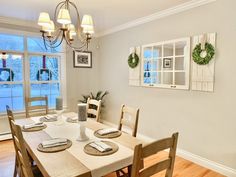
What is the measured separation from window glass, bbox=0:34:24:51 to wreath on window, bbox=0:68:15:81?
1.44 ft

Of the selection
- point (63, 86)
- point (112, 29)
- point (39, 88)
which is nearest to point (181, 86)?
point (112, 29)

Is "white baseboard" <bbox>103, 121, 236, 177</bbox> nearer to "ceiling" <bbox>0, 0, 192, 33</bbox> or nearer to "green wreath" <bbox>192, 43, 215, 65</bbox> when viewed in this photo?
"green wreath" <bbox>192, 43, 215, 65</bbox>

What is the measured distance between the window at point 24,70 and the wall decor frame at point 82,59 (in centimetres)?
34

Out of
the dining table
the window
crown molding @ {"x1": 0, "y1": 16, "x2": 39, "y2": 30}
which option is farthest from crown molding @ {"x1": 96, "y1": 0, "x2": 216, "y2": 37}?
the dining table

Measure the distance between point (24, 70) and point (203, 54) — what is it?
347 centimetres

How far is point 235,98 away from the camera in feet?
7.64

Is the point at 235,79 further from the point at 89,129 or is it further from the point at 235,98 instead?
the point at 89,129

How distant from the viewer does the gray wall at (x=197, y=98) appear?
2.38 metres

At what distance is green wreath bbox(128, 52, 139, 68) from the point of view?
3.68 metres

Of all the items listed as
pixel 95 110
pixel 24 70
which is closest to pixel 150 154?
pixel 95 110

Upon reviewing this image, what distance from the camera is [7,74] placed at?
146 inches

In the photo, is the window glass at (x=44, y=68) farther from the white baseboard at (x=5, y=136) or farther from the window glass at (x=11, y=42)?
the white baseboard at (x=5, y=136)

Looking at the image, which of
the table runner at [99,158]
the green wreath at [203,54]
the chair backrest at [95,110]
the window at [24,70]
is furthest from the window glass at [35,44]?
the green wreath at [203,54]

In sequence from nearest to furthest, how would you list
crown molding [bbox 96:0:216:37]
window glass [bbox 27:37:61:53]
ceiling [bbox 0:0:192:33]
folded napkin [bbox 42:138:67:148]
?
folded napkin [bbox 42:138:67:148]
crown molding [bbox 96:0:216:37]
ceiling [bbox 0:0:192:33]
window glass [bbox 27:37:61:53]
